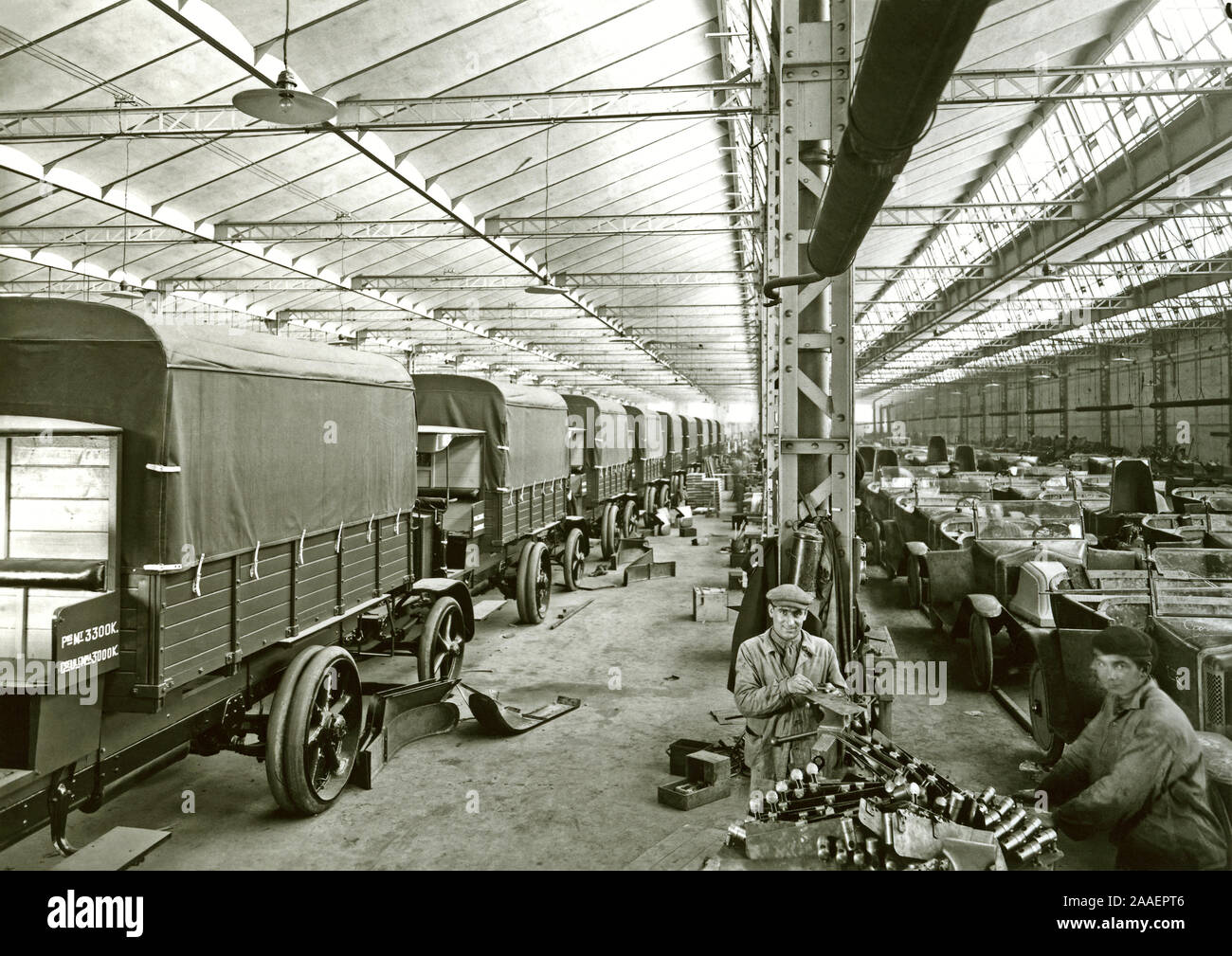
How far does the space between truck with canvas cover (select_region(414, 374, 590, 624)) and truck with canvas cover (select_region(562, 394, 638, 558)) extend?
4.11m

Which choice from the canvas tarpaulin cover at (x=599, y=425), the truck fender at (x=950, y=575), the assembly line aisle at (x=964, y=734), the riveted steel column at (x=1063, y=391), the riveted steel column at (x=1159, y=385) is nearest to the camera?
the assembly line aisle at (x=964, y=734)

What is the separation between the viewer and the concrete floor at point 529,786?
18.1 ft

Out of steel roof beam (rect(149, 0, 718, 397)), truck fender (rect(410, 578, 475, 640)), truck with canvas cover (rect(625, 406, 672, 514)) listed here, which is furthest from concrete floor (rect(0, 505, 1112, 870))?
truck with canvas cover (rect(625, 406, 672, 514))

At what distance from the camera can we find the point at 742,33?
13086mm

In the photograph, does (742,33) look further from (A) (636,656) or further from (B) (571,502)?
(A) (636,656)

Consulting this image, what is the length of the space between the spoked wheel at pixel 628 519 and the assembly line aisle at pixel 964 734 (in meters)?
10.0

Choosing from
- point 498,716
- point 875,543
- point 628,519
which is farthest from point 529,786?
point 628,519

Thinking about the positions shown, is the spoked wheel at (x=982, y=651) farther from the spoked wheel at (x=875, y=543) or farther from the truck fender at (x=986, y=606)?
the spoked wheel at (x=875, y=543)

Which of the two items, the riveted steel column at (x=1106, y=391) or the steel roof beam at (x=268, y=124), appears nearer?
the steel roof beam at (x=268, y=124)

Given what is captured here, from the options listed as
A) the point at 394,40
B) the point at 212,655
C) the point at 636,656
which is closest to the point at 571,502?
the point at 636,656

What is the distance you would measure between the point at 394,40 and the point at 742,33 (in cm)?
520

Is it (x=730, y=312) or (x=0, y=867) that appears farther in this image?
(x=730, y=312)

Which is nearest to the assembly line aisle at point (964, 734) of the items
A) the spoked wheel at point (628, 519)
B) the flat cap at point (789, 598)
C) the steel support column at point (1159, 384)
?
the flat cap at point (789, 598)

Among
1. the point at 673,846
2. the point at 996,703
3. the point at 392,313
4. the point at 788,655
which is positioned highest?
the point at 392,313
